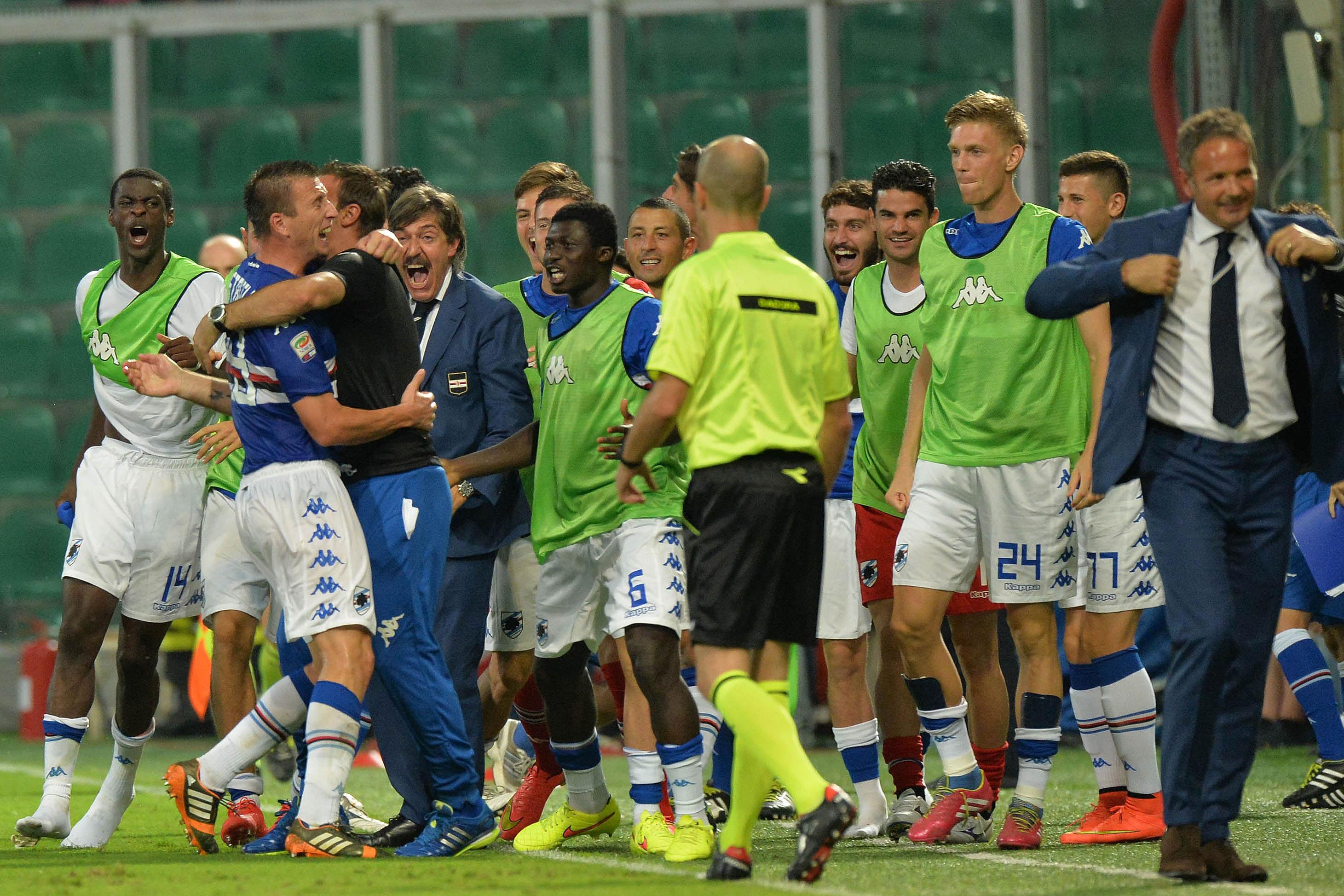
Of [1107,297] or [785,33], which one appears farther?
[785,33]

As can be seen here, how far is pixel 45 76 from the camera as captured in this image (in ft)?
48.0

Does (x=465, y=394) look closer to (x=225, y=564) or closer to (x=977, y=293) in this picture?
(x=225, y=564)

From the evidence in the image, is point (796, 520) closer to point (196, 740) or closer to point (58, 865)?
point (58, 865)

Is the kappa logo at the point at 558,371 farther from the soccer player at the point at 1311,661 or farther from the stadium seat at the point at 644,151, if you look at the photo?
the stadium seat at the point at 644,151

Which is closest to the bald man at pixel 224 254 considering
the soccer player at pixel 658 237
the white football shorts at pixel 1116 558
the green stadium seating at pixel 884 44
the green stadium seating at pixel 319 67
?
the soccer player at pixel 658 237

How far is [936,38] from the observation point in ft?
44.3

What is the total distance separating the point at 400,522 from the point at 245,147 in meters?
9.14

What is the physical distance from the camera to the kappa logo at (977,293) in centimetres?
632

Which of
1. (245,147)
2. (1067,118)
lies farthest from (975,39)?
(245,147)

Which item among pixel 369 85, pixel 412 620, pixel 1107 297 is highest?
pixel 369 85

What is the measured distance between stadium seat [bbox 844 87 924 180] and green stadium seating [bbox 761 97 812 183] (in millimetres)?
371

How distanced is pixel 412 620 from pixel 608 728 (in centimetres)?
604

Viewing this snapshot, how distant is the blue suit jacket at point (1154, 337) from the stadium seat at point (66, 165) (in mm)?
10852

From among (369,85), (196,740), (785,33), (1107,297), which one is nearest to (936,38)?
(785,33)
